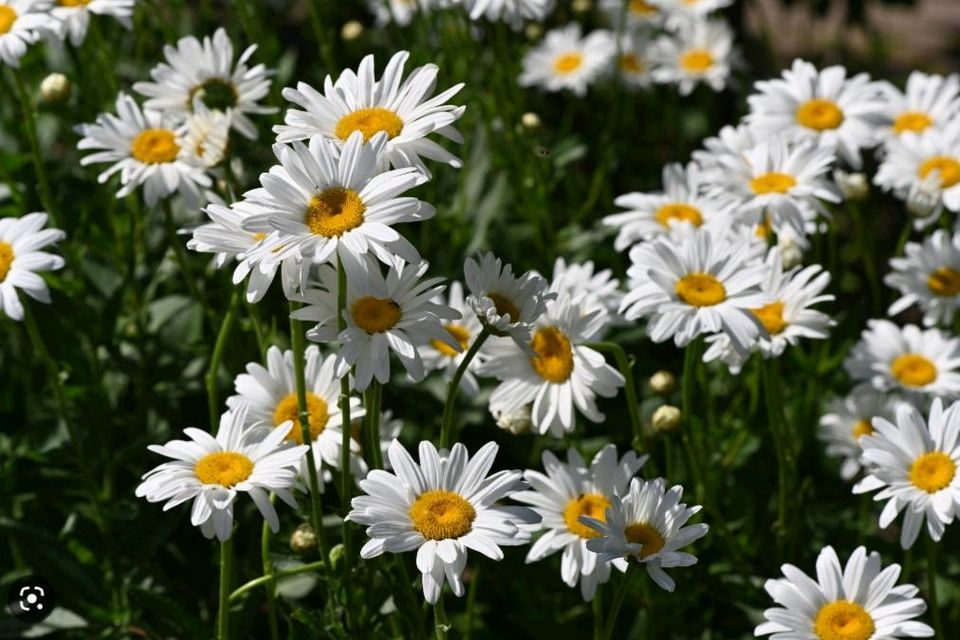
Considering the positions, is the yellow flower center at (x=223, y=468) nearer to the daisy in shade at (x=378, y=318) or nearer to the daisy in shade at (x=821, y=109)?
the daisy in shade at (x=378, y=318)

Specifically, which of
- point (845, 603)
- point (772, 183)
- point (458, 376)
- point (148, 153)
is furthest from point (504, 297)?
point (148, 153)

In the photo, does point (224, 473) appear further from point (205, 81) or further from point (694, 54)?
point (694, 54)

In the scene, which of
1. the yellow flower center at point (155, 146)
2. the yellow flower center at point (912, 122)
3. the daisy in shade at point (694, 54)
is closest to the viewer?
the yellow flower center at point (155, 146)

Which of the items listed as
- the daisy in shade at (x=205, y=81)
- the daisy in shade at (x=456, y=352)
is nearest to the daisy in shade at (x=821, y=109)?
the daisy in shade at (x=456, y=352)

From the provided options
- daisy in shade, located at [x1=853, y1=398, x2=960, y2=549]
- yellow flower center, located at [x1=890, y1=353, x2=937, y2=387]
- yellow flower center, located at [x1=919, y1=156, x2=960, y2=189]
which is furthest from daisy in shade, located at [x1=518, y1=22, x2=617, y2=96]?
daisy in shade, located at [x1=853, y1=398, x2=960, y2=549]

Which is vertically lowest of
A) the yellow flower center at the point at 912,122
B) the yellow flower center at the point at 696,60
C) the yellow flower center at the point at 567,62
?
the yellow flower center at the point at 696,60

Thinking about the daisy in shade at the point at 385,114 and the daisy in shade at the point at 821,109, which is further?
the daisy in shade at the point at 821,109

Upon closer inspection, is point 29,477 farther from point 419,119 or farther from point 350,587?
point 419,119
